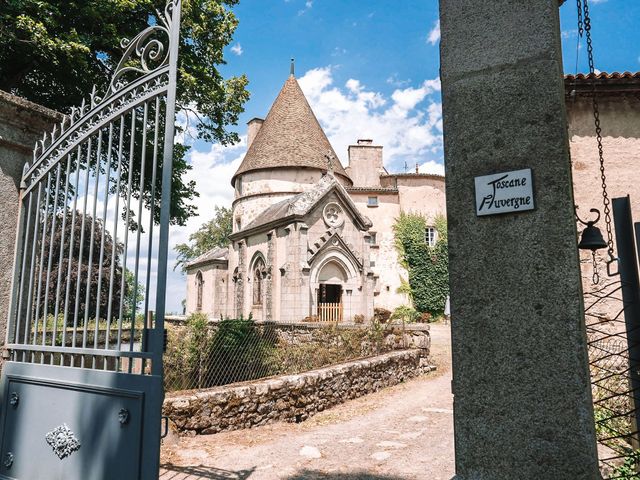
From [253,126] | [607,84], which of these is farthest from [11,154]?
[253,126]

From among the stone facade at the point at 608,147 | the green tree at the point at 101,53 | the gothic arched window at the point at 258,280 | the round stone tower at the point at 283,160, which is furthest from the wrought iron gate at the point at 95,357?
the round stone tower at the point at 283,160

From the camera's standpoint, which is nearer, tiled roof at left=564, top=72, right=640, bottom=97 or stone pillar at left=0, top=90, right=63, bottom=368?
stone pillar at left=0, top=90, right=63, bottom=368

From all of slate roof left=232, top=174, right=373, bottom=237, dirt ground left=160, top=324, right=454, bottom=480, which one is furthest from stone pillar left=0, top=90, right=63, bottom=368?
slate roof left=232, top=174, right=373, bottom=237

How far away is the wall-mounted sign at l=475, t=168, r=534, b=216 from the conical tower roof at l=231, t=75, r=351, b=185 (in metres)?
25.2

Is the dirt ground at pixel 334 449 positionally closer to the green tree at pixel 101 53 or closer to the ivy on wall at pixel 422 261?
the green tree at pixel 101 53

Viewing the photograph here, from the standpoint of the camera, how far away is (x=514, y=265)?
7.76 ft

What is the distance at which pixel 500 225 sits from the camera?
7.98ft

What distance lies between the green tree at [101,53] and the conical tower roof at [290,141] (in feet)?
43.5

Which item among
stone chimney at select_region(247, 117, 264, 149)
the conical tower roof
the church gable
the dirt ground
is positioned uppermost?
stone chimney at select_region(247, 117, 264, 149)

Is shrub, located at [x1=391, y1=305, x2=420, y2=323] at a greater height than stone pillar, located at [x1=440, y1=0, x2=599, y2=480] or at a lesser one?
lesser

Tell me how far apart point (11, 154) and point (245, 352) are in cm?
631

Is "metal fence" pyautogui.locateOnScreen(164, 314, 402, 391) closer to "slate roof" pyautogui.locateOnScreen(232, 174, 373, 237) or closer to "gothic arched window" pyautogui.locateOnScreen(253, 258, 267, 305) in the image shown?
"slate roof" pyautogui.locateOnScreen(232, 174, 373, 237)

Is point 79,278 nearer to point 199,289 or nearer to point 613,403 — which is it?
point 613,403

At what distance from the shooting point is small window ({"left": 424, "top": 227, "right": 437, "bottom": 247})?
3136cm
